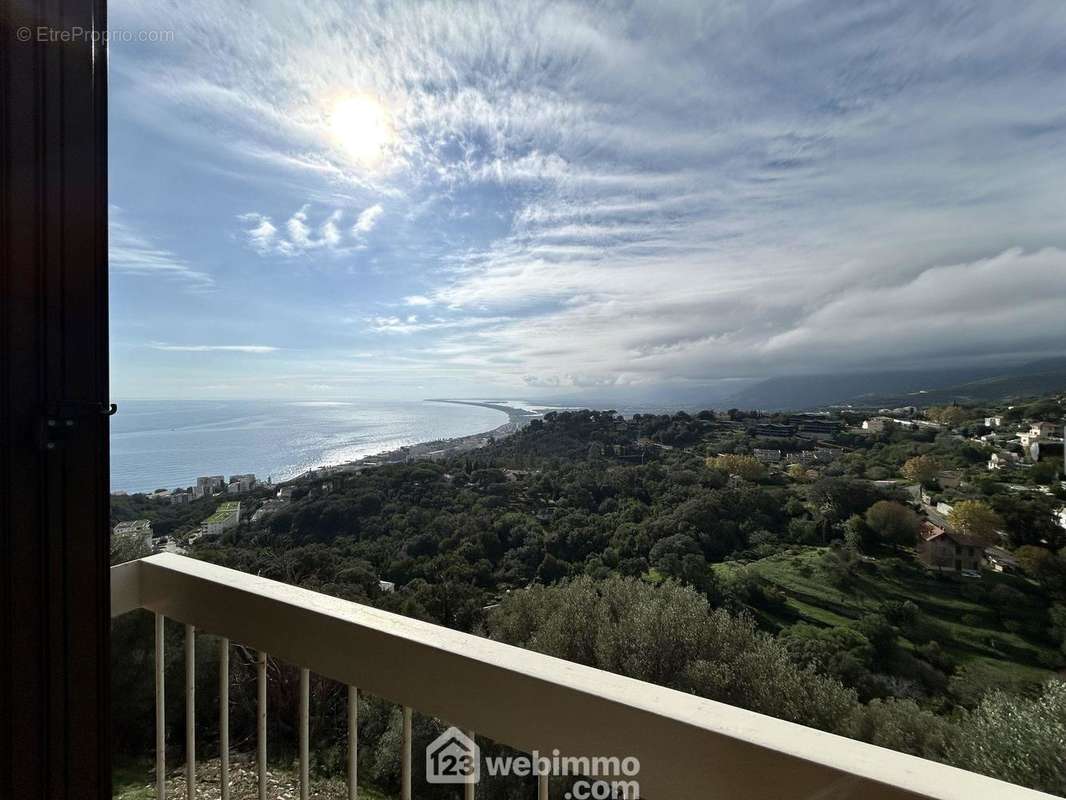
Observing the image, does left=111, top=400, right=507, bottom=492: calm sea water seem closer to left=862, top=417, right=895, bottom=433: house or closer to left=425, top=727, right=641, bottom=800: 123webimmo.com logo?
left=425, top=727, right=641, bottom=800: 123webimmo.com logo

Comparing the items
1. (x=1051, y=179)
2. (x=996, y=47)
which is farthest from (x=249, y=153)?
(x=1051, y=179)

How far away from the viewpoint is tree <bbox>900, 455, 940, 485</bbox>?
1.49 metres

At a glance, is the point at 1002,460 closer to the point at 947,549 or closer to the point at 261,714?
the point at 947,549

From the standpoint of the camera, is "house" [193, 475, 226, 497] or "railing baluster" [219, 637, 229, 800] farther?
"house" [193, 475, 226, 497]

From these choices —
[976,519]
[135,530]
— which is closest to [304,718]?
[135,530]

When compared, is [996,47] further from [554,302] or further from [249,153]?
[249,153]

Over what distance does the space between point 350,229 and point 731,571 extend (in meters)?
2.26

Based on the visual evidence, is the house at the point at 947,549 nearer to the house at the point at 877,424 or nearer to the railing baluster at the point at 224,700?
the house at the point at 877,424

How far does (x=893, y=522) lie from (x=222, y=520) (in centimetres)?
225

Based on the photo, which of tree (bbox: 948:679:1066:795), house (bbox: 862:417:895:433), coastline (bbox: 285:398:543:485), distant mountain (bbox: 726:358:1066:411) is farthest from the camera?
coastline (bbox: 285:398:543:485)

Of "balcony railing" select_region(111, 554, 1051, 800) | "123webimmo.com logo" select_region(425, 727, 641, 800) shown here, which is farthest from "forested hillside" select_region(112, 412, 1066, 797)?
"balcony railing" select_region(111, 554, 1051, 800)

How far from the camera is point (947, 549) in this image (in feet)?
4.60

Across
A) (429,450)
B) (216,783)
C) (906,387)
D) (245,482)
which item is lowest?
(216,783)

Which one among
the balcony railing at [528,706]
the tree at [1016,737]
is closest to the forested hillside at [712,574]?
the tree at [1016,737]
